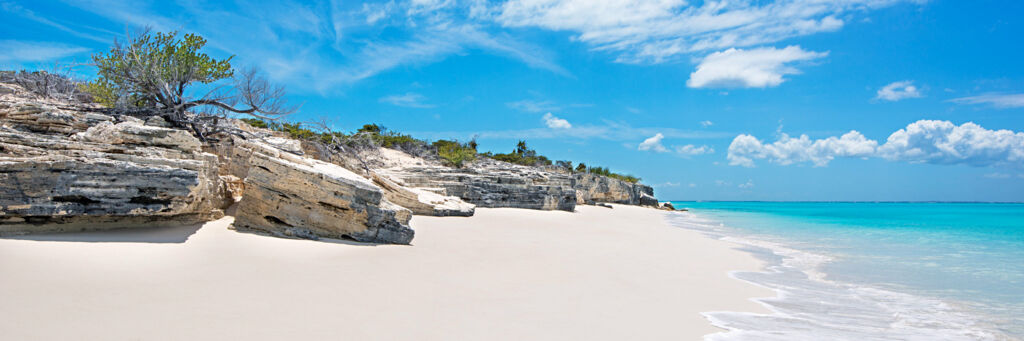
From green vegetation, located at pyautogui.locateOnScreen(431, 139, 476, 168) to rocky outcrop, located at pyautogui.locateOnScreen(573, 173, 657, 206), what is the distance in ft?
28.6

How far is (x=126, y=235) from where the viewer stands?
235 inches

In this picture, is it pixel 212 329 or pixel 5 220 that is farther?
pixel 5 220

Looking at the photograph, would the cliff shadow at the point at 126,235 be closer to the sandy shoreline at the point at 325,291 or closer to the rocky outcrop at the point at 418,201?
the sandy shoreline at the point at 325,291

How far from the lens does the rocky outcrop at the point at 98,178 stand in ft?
17.9

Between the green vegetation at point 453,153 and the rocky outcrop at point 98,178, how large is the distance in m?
28.2

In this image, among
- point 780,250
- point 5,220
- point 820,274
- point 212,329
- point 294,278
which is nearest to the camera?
point 212,329

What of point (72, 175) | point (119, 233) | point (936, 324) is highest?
point (72, 175)

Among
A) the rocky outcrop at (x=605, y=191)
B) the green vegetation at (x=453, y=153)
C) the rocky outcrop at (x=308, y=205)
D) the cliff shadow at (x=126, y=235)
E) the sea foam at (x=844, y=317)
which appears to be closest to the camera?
the sea foam at (x=844, y=317)

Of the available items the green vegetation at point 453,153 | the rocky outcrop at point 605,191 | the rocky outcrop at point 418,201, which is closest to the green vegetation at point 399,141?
the green vegetation at point 453,153

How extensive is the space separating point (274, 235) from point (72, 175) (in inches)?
95.8

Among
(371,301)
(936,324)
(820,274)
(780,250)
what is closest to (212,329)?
(371,301)

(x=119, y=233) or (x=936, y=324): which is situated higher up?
(x=119, y=233)

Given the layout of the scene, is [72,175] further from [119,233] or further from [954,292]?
[954,292]

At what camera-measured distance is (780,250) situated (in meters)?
11.5
